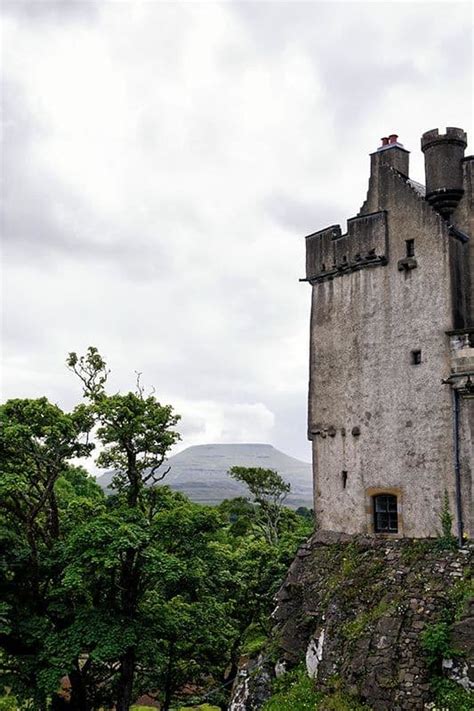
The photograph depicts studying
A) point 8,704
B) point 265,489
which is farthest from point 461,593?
point 265,489

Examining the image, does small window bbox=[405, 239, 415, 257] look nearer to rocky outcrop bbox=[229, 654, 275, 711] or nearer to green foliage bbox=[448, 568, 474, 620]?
green foliage bbox=[448, 568, 474, 620]

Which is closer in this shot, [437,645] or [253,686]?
[437,645]

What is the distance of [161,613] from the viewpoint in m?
25.2

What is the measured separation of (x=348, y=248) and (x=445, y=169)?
4.51 meters

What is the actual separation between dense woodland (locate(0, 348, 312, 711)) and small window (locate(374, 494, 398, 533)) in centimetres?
646

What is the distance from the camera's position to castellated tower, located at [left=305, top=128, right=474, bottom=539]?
2150cm

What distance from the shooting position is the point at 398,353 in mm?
23250

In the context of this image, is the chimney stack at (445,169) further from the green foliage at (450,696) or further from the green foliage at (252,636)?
the green foliage at (252,636)

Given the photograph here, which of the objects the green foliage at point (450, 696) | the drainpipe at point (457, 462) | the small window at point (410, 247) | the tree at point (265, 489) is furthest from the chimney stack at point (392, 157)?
the tree at point (265, 489)

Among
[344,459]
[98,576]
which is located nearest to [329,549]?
[344,459]

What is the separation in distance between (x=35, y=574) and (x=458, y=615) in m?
14.8

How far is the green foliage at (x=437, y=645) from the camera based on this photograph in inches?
697

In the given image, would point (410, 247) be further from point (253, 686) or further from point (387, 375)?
point (253, 686)

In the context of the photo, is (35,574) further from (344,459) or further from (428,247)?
(428,247)
